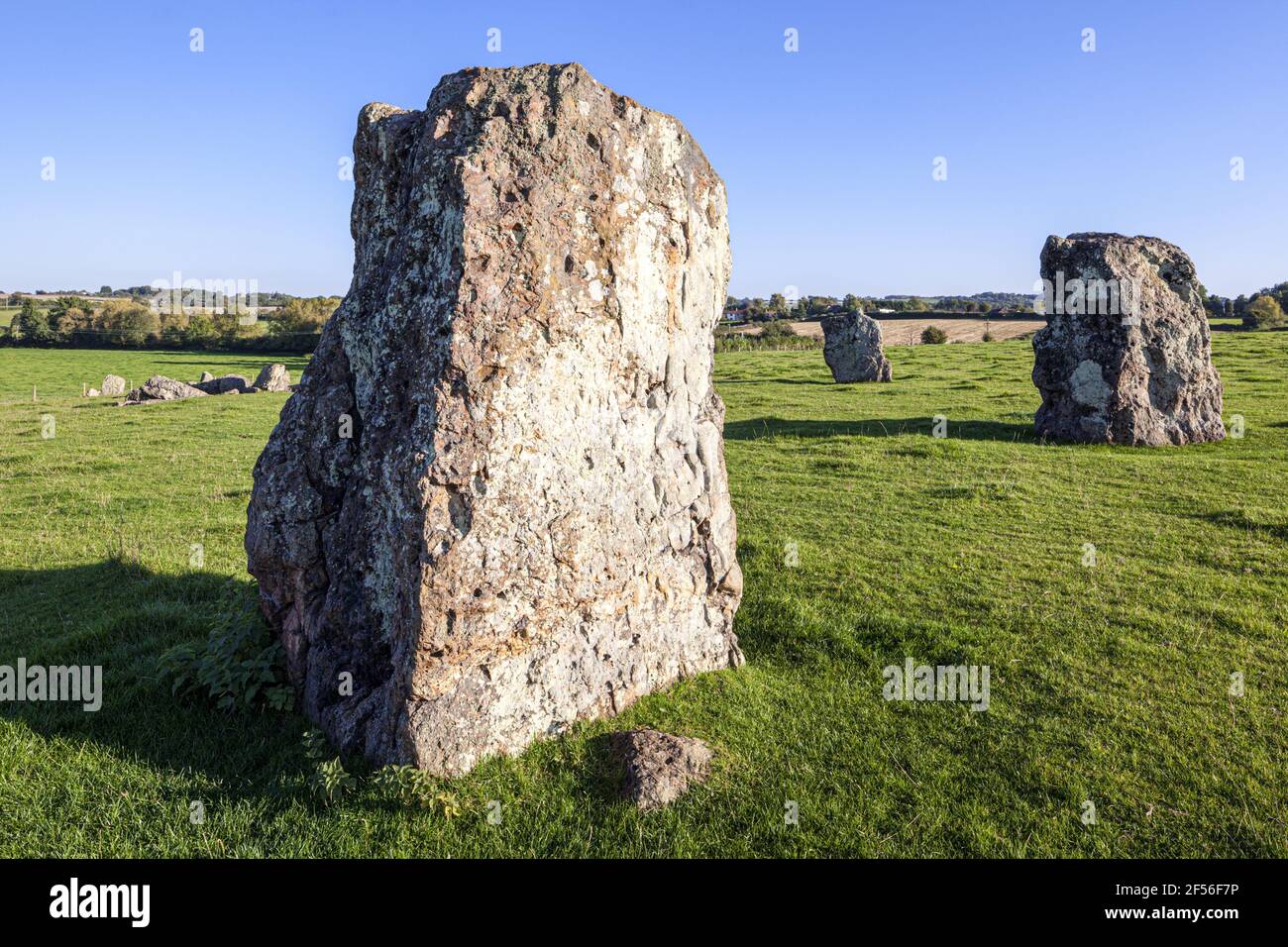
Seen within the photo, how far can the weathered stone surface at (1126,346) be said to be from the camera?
58.6 feet

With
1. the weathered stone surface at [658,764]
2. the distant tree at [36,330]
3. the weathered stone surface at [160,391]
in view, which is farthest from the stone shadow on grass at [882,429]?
the distant tree at [36,330]

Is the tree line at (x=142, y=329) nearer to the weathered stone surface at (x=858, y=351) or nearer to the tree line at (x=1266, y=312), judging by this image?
the weathered stone surface at (x=858, y=351)

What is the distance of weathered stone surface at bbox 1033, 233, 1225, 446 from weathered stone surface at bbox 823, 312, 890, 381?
12468 millimetres

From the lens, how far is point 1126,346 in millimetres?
17688

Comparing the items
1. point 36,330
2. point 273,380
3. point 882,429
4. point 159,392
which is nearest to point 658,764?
point 882,429

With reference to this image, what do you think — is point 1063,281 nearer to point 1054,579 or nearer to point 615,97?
point 1054,579

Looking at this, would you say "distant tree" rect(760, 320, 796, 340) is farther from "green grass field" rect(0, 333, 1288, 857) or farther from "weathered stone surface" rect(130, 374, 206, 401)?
"green grass field" rect(0, 333, 1288, 857)

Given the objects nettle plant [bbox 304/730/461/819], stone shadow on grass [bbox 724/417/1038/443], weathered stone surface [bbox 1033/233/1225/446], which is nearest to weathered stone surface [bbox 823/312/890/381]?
stone shadow on grass [bbox 724/417/1038/443]

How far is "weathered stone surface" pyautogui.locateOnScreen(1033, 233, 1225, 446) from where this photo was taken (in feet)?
58.6

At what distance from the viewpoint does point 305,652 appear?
6.73m

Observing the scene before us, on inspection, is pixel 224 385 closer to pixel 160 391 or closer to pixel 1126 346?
pixel 160 391

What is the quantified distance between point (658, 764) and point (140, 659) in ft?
16.6

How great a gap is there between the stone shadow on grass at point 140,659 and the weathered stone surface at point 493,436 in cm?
52

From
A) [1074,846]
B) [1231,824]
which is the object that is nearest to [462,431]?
[1074,846]
